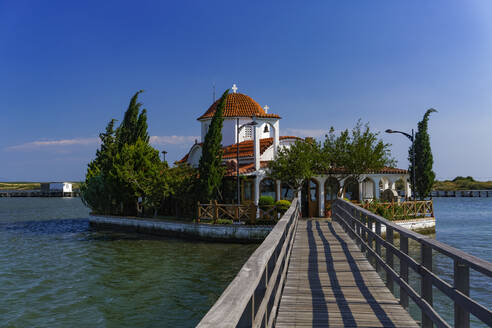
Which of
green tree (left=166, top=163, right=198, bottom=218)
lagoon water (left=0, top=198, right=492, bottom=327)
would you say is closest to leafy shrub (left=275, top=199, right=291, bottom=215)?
lagoon water (left=0, top=198, right=492, bottom=327)

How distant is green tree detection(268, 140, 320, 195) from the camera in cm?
2722

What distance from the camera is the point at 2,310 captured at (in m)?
13.2

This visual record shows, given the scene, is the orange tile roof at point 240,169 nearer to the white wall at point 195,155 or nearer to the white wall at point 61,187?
the white wall at point 195,155

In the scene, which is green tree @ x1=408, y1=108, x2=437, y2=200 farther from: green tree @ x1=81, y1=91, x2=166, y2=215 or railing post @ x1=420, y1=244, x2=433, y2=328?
railing post @ x1=420, y1=244, x2=433, y2=328

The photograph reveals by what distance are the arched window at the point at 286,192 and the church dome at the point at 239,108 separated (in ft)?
27.3

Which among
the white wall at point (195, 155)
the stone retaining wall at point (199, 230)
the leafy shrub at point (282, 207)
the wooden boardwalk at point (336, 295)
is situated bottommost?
the stone retaining wall at point (199, 230)

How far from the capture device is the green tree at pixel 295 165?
89.3 feet

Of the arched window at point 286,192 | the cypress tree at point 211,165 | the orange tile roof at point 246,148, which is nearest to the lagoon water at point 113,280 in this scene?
the cypress tree at point 211,165

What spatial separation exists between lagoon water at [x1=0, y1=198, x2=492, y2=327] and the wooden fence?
206 cm

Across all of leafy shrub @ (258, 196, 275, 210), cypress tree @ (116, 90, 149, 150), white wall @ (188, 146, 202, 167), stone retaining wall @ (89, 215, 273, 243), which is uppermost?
cypress tree @ (116, 90, 149, 150)

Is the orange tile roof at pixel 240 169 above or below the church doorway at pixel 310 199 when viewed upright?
above

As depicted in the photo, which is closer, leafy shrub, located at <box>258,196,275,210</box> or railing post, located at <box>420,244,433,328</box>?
railing post, located at <box>420,244,433,328</box>

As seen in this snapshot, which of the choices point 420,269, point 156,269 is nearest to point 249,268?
point 420,269

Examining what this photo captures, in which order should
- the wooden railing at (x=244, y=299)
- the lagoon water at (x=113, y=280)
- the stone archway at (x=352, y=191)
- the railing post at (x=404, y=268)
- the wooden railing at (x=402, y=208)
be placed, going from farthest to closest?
1. the stone archway at (x=352, y=191)
2. the wooden railing at (x=402, y=208)
3. the lagoon water at (x=113, y=280)
4. the railing post at (x=404, y=268)
5. the wooden railing at (x=244, y=299)
